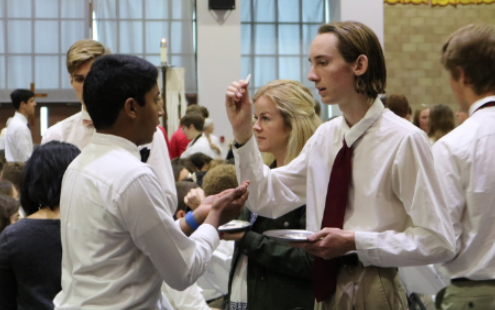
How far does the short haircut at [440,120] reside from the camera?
241 inches

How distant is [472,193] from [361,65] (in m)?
0.58

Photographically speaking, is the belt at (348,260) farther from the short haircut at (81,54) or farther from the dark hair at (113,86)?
the short haircut at (81,54)

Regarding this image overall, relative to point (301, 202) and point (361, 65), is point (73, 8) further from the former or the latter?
point (361, 65)

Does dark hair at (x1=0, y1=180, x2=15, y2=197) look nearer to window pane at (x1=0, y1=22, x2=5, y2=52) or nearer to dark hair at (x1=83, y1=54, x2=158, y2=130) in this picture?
dark hair at (x1=83, y1=54, x2=158, y2=130)

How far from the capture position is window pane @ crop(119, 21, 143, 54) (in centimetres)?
1377

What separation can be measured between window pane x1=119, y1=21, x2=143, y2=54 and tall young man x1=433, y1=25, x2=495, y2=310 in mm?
11817

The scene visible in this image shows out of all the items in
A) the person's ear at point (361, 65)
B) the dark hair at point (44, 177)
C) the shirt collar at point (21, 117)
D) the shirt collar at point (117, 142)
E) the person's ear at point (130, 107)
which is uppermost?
the person's ear at point (361, 65)

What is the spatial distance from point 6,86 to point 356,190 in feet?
40.8

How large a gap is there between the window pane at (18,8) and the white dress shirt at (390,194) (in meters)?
12.4

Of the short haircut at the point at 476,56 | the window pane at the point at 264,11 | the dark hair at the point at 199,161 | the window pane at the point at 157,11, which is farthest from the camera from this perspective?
the window pane at the point at 264,11

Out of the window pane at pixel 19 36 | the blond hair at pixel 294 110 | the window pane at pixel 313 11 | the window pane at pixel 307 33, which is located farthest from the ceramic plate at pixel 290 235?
the window pane at pixel 313 11

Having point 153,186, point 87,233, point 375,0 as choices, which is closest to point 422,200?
point 153,186

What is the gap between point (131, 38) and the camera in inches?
543

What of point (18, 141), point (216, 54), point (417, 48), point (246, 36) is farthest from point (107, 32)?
point (417, 48)
